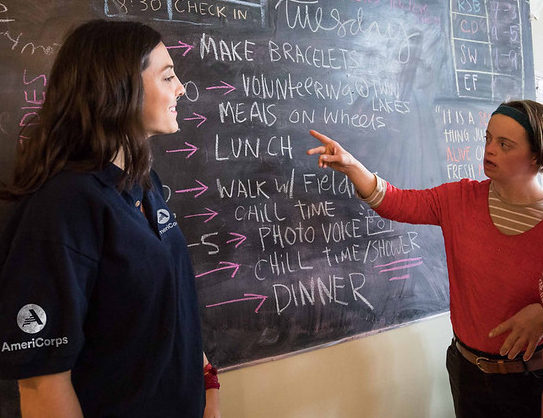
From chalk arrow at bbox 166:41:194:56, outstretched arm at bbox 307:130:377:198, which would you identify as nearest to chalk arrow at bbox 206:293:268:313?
outstretched arm at bbox 307:130:377:198

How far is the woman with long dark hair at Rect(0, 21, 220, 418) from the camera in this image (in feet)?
2.59

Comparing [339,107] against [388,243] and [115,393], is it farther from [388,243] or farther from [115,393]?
[115,393]

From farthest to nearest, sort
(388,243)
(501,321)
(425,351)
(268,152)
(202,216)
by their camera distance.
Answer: (425,351) < (388,243) < (268,152) < (202,216) < (501,321)

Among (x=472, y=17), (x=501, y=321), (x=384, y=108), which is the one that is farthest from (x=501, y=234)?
(x=472, y=17)

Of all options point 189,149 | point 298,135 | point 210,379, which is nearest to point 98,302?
point 210,379

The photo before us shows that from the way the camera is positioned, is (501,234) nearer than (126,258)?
No

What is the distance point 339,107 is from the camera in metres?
1.83

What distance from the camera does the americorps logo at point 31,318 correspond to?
2.57 feet

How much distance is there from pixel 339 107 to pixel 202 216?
0.74m

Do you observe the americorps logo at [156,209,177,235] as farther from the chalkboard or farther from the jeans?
the jeans

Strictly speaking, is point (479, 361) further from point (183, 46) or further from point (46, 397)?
point (183, 46)

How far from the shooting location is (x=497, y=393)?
1.46 metres

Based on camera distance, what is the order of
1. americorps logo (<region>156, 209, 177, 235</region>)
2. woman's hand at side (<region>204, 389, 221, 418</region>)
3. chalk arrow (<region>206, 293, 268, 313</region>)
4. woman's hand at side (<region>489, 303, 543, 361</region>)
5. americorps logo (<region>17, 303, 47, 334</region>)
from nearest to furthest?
americorps logo (<region>17, 303, 47, 334</region>) < americorps logo (<region>156, 209, 177, 235</region>) < woman's hand at side (<region>204, 389, 221, 418</region>) < woman's hand at side (<region>489, 303, 543, 361</region>) < chalk arrow (<region>206, 293, 268, 313</region>)

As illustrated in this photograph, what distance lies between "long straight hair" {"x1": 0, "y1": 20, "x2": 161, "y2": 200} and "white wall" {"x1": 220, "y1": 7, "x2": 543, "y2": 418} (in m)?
1.04
